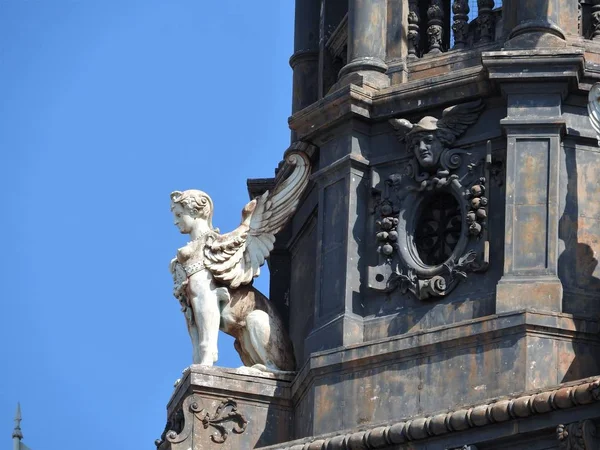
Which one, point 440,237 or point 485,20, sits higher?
point 485,20

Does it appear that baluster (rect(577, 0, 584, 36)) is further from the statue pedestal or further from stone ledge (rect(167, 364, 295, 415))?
the statue pedestal

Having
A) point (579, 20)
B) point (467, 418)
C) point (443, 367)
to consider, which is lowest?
point (467, 418)

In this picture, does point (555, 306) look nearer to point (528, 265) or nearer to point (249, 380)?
point (528, 265)

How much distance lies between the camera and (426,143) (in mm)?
48156

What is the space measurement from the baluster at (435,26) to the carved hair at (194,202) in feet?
12.4

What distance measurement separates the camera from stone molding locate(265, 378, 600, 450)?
145 feet

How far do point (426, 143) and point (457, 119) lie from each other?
0.54m

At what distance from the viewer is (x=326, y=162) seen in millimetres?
49219

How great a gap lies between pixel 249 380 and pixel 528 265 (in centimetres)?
435

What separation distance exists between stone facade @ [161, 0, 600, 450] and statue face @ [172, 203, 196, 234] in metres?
1.80

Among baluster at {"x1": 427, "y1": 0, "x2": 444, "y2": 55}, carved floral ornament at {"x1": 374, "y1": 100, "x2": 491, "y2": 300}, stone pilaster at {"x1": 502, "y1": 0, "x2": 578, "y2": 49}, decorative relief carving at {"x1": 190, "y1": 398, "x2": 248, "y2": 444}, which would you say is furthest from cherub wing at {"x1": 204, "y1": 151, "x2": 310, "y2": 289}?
stone pilaster at {"x1": 502, "y1": 0, "x2": 578, "y2": 49}

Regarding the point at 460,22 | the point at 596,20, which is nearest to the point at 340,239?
the point at 460,22

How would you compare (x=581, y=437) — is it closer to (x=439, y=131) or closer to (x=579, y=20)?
(x=439, y=131)

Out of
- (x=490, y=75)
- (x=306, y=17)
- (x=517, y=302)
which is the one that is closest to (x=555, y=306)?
(x=517, y=302)
